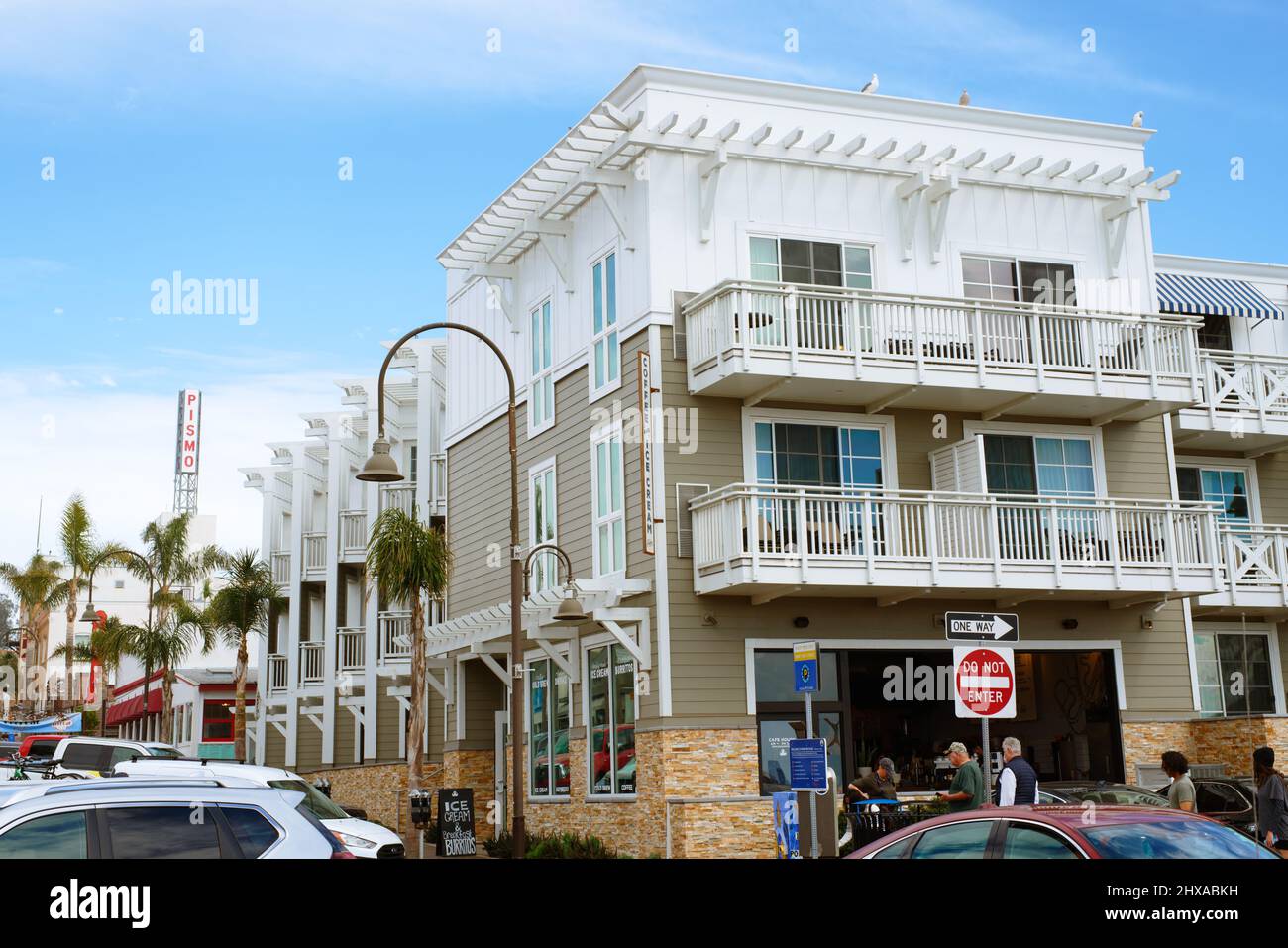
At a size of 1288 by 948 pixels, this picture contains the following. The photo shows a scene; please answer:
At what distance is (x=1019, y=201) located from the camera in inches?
1032

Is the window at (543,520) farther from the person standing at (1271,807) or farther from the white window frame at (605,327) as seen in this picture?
the person standing at (1271,807)

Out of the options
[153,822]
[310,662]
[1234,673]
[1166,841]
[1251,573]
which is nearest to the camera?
[1166,841]

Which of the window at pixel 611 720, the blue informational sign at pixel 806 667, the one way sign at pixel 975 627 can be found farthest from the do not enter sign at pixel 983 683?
the window at pixel 611 720

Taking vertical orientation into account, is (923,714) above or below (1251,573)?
below

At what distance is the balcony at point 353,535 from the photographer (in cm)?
4269

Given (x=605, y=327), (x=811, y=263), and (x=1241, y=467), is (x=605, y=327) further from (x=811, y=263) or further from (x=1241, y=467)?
(x=1241, y=467)

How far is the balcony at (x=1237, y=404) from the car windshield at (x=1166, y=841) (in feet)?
68.5

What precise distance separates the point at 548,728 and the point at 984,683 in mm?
14491

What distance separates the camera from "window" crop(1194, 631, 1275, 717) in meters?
27.3

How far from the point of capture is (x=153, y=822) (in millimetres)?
7965

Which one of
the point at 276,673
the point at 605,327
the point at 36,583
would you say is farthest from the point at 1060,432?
the point at 36,583

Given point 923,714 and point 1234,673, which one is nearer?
point 923,714
